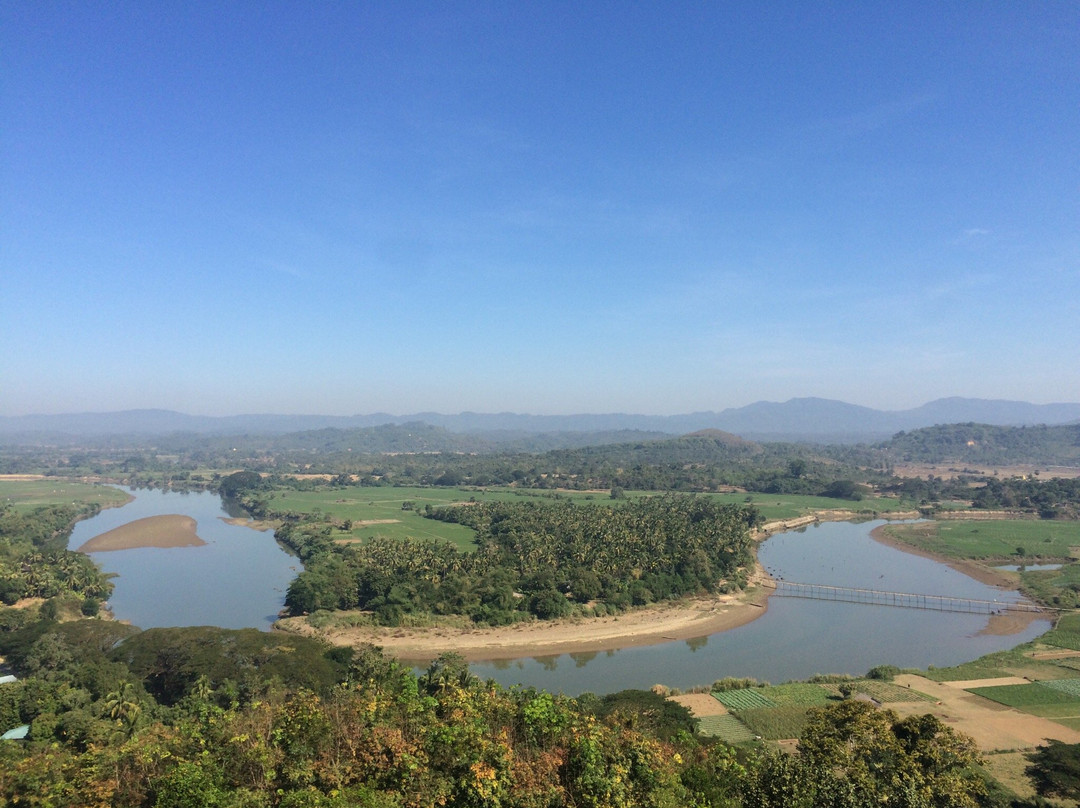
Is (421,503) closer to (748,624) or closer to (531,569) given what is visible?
(531,569)

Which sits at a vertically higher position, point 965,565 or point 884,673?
point 884,673

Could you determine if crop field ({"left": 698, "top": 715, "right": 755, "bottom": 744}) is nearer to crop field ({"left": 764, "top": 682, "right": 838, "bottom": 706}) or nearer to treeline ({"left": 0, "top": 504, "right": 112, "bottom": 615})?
crop field ({"left": 764, "top": 682, "right": 838, "bottom": 706})

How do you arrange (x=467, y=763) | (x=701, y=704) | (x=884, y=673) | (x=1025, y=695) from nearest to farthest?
(x=467, y=763)
(x=701, y=704)
(x=1025, y=695)
(x=884, y=673)

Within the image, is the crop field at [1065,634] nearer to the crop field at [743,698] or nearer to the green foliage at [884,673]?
the green foliage at [884,673]

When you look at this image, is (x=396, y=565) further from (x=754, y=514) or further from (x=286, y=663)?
(x=754, y=514)

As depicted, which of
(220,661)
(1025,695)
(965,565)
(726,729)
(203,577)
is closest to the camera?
(726,729)

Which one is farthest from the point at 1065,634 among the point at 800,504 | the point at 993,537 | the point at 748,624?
the point at 800,504
